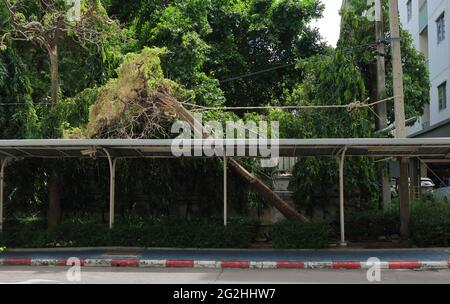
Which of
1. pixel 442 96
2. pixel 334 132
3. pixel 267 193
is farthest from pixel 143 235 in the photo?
pixel 442 96

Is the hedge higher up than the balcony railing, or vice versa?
the balcony railing

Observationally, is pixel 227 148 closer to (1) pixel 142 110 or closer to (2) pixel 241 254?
(2) pixel 241 254

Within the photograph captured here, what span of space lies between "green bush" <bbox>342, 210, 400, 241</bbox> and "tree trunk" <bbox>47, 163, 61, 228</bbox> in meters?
8.45

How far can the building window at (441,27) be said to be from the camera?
30.0m

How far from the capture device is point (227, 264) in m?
12.1

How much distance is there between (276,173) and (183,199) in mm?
3102

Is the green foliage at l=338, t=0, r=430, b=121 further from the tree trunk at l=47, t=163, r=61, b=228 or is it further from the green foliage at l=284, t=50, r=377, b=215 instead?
the tree trunk at l=47, t=163, r=61, b=228

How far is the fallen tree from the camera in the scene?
50.6 ft

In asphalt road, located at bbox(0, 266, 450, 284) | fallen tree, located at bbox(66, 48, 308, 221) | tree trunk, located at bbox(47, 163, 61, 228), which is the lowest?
asphalt road, located at bbox(0, 266, 450, 284)

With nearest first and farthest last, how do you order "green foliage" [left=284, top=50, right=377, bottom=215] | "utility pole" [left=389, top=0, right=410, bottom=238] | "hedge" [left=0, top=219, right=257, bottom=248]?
"hedge" [left=0, top=219, right=257, bottom=248]
"utility pole" [left=389, top=0, right=410, bottom=238]
"green foliage" [left=284, top=50, right=377, bottom=215]

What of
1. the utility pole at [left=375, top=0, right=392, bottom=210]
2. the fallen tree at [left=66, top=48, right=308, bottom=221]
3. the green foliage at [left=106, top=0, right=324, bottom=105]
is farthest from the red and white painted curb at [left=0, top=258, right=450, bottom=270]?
the green foliage at [left=106, top=0, right=324, bottom=105]

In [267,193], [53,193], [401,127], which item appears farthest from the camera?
[53,193]

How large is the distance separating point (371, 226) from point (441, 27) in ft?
64.1

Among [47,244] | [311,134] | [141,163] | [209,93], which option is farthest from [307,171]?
[47,244]
